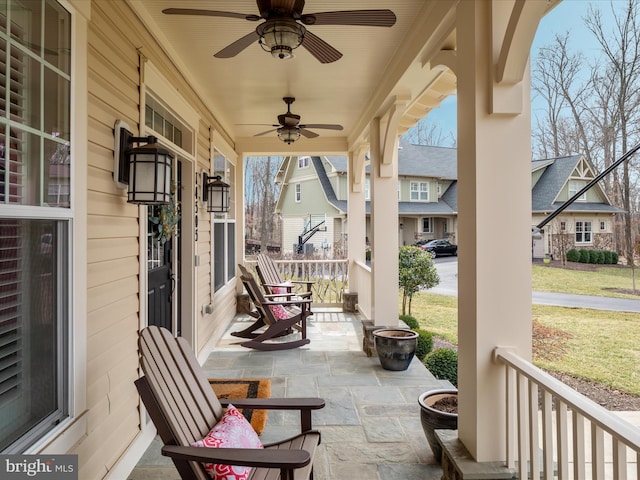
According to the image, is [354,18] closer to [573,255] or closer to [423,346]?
[423,346]

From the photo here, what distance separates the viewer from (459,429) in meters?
2.35

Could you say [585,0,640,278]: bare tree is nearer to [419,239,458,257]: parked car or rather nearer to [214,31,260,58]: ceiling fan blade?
[214,31,260,58]: ceiling fan blade

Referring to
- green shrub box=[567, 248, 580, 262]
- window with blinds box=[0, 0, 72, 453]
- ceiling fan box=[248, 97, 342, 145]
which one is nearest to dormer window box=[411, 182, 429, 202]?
green shrub box=[567, 248, 580, 262]

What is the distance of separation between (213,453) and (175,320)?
2608 millimetres

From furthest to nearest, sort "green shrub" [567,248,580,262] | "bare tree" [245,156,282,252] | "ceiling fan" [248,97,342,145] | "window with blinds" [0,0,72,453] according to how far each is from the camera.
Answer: "bare tree" [245,156,282,252], "green shrub" [567,248,580,262], "ceiling fan" [248,97,342,145], "window with blinds" [0,0,72,453]

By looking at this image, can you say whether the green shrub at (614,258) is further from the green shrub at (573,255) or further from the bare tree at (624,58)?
the bare tree at (624,58)

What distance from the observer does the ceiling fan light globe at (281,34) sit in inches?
90.4

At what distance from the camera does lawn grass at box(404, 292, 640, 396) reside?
547 cm

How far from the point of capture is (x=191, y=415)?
205 centimetres

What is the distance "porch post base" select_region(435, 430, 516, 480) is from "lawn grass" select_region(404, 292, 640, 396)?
12.3 feet

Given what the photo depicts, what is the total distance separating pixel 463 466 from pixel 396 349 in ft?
7.13

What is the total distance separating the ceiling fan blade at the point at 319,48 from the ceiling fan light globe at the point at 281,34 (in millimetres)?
142

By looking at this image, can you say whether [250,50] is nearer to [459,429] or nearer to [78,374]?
[78,374]

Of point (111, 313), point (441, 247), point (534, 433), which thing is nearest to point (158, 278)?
point (111, 313)
